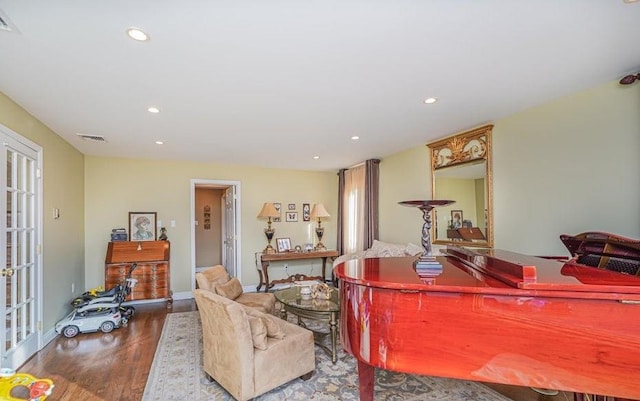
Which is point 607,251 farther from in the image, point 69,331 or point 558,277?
point 69,331

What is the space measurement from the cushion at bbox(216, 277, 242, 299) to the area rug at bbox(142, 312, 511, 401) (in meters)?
0.70

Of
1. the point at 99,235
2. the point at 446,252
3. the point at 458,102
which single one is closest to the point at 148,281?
the point at 99,235

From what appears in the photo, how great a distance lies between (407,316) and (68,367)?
326 cm

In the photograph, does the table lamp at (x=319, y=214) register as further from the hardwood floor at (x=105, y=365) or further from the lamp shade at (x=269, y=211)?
the hardwood floor at (x=105, y=365)

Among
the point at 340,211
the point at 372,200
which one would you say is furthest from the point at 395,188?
the point at 340,211

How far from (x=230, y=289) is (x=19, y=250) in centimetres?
203

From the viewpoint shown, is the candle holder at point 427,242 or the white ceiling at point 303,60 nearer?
the white ceiling at point 303,60

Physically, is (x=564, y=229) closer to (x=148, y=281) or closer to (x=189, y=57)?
(x=189, y=57)

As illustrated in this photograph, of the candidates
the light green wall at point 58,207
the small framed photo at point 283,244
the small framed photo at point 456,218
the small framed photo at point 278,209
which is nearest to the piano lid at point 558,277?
the small framed photo at point 456,218

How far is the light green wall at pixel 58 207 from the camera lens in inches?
126

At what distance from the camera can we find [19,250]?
3070 mm

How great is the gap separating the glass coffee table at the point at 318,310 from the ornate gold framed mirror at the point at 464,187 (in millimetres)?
1753

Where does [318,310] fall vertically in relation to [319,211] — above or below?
below

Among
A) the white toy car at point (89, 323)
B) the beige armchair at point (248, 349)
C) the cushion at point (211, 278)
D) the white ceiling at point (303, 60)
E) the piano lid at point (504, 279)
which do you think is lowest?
the white toy car at point (89, 323)
